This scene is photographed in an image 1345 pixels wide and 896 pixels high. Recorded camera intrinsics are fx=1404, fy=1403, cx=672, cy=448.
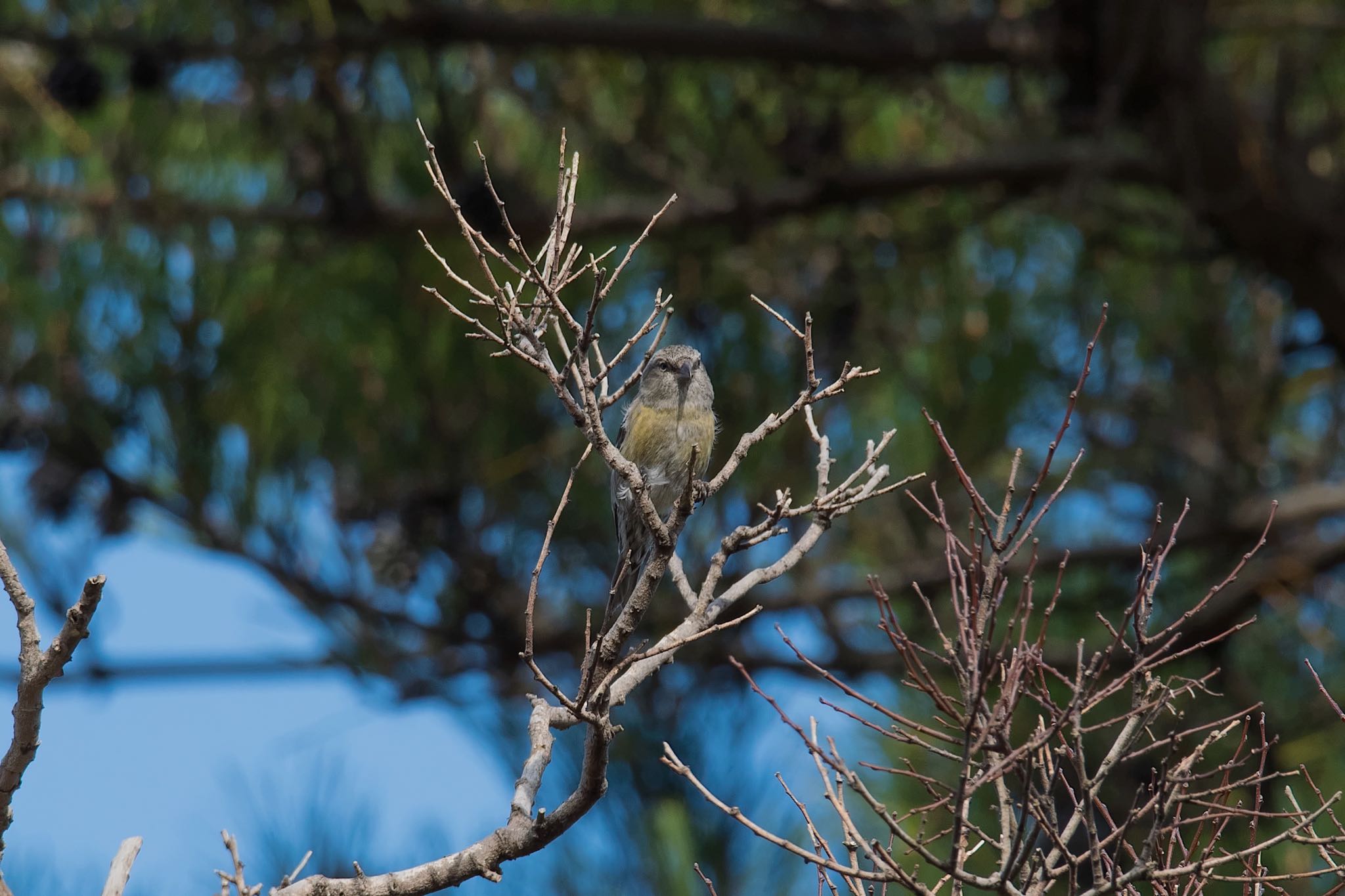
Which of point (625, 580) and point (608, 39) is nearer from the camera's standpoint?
point (625, 580)

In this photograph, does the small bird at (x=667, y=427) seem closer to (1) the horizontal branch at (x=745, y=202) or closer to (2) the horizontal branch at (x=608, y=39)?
(1) the horizontal branch at (x=745, y=202)

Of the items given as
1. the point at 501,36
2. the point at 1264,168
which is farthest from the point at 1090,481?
the point at 501,36

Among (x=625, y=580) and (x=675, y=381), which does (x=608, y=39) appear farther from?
(x=625, y=580)

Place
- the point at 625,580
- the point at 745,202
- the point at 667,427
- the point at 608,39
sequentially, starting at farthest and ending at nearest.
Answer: the point at 745,202
the point at 608,39
the point at 667,427
the point at 625,580

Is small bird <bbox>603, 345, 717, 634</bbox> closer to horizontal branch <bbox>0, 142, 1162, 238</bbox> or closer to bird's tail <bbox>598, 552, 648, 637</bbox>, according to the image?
bird's tail <bbox>598, 552, 648, 637</bbox>

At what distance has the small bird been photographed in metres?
3.79

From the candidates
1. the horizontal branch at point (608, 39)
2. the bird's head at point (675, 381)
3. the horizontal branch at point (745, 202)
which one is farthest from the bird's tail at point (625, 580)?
the horizontal branch at point (608, 39)

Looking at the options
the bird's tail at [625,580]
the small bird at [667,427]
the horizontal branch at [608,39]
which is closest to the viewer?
the bird's tail at [625,580]

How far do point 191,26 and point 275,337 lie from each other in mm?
1036

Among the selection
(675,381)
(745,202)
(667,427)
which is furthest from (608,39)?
(667,427)

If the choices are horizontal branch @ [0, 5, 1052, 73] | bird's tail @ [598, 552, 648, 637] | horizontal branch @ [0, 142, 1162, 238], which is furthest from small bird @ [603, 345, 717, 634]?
horizontal branch @ [0, 5, 1052, 73]

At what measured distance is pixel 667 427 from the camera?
12.5 ft

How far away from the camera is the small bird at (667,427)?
3.79 meters

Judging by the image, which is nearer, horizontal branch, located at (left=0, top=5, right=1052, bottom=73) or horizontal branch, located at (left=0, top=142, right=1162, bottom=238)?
horizontal branch, located at (left=0, top=5, right=1052, bottom=73)
